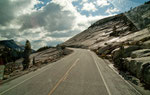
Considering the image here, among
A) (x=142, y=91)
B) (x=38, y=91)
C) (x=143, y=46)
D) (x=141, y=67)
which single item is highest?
(x=143, y=46)

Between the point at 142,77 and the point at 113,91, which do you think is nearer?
the point at 113,91

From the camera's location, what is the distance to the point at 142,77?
31.8 feet

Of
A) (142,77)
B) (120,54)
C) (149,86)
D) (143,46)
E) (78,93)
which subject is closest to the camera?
(78,93)

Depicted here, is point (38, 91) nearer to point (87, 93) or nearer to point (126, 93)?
point (87, 93)

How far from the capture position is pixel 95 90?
762 cm

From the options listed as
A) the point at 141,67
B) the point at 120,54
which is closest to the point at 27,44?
the point at 120,54

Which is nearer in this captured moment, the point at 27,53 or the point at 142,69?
the point at 142,69

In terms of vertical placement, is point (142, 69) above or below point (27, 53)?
below

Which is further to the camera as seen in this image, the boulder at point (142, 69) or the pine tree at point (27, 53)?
the pine tree at point (27, 53)

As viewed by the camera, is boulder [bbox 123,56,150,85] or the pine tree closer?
boulder [bbox 123,56,150,85]

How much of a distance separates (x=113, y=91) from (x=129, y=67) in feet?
21.0

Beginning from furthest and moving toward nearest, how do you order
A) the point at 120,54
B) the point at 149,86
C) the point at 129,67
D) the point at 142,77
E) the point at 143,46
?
1. the point at 120,54
2. the point at 143,46
3. the point at 129,67
4. the point at 142,77
5. the point at 149,86

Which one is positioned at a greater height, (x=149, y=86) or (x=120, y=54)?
(x=120, y=54)

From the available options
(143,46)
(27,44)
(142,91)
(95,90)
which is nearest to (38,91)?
(95,90)
